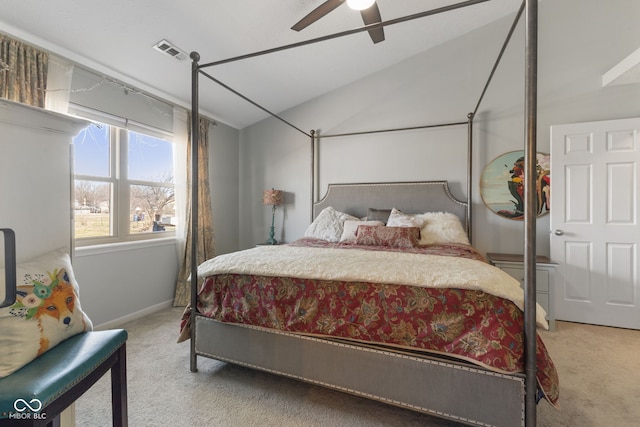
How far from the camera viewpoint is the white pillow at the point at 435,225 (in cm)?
293

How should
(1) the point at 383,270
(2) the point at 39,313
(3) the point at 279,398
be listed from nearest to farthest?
(2) the point at 39,313 < (1) the point at 383,270 < (3) the point at 279,398

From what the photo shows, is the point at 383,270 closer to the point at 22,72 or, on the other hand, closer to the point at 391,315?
the point at 391,315

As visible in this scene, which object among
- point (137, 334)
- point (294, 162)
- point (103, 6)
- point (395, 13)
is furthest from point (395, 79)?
point (137, 334)

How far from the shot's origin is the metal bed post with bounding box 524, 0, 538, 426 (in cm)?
124

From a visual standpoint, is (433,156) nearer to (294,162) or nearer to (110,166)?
(294,162)

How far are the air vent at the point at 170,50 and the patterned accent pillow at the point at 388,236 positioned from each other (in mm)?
2432

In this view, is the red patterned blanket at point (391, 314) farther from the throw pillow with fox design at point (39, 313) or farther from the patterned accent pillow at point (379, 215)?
the patterned accent pillow at point (379, 215)

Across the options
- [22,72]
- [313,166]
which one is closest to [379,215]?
[313,166]

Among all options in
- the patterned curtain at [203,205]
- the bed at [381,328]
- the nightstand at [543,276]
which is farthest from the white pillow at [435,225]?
the patterned curtain at [203,205]

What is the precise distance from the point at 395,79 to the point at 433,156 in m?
1.15

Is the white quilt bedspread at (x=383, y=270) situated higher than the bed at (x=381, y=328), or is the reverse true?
the white quilt bedspread at (x=383, y=270)

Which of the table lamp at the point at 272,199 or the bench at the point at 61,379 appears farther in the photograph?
the table lamp at the point at 272,199

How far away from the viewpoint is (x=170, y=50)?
2.59 m

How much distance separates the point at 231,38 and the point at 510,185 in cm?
337
